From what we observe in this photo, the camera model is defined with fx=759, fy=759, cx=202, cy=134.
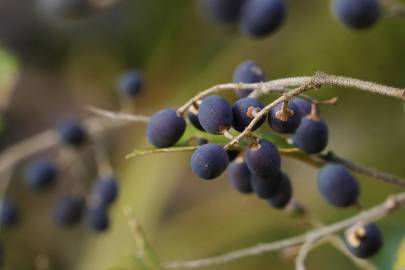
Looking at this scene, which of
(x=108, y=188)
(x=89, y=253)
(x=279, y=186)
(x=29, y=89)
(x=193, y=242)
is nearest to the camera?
(x=279, y=186)

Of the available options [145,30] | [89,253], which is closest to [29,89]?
[145,30]

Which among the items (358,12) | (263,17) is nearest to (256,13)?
(263,17)

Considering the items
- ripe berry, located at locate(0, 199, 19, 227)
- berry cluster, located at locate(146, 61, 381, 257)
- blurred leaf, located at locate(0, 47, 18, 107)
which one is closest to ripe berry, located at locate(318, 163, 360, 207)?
berry cluster, located at locate(146, 61, 381, 257)

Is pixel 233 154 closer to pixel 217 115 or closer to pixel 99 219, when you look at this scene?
pixel 217 115

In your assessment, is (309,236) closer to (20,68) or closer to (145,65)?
(145,65)

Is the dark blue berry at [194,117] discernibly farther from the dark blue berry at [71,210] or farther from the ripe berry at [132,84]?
the dark blue berry at [71,210]
